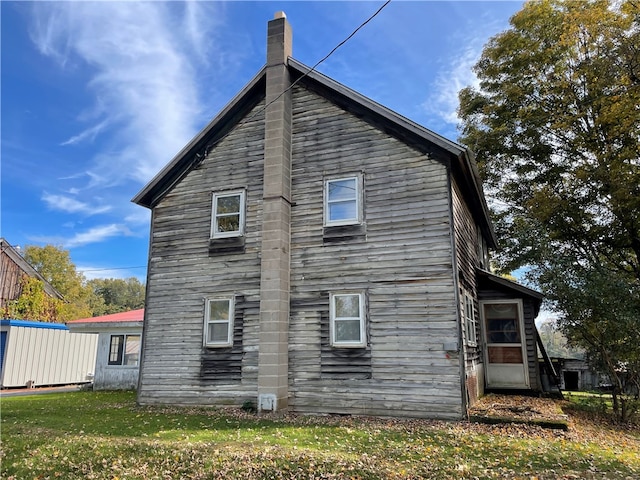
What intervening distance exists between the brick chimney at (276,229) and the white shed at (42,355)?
15.4 m

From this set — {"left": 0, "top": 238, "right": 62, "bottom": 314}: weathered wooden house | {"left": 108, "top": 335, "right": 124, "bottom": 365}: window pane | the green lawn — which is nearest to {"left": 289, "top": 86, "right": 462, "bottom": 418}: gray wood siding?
the green lawn

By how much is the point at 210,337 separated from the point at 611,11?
70.1 ft

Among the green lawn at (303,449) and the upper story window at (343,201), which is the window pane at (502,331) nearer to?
the green lawn at (303,449)

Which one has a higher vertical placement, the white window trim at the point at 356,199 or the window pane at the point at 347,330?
the white window trim at the point at 356,199

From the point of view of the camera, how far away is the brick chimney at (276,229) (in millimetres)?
11625

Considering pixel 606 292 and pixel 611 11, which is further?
pixel 611 11

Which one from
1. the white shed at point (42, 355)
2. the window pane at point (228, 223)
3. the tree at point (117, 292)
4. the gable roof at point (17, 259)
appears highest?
the tree at point (117, 292)

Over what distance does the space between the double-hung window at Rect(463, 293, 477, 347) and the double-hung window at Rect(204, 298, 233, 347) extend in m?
6.59

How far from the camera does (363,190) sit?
12.2 m

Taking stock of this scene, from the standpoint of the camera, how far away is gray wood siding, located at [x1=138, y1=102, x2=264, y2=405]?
12633 mm

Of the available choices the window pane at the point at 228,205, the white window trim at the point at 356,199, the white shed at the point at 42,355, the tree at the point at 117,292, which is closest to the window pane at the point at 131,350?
the white shed at the point at 42,355

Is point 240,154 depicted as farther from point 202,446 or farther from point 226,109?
point 202,446

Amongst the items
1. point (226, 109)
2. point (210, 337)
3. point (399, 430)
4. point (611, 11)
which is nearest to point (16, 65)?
point (226, 109)

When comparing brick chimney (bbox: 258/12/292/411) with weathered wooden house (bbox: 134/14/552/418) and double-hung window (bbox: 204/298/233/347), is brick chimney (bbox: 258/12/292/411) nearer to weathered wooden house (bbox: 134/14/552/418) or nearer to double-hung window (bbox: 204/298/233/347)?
weathered wooden house (bbox: 134/14/552/418)
